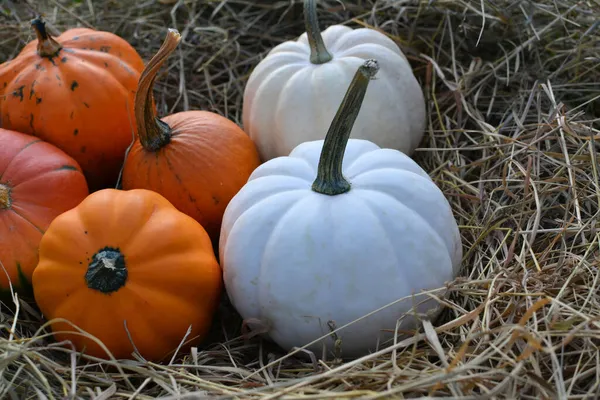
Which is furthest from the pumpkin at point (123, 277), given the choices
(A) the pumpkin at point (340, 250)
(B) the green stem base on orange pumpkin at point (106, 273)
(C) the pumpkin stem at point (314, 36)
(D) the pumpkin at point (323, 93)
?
(C) the pumpkin stem at point (314, 36)

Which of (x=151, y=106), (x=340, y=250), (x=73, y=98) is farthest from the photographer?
(x=73, y=98)

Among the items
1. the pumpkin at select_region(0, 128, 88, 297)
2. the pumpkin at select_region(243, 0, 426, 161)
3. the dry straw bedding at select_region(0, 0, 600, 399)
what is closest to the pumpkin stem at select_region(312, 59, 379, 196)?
the dry straw bedding at select_region(0, 0, 600, 399)

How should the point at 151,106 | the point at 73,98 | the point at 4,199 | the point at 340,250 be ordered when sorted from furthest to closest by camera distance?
the point at 73,98, the point at 151,106, the point at 4,199, the point at 340,250

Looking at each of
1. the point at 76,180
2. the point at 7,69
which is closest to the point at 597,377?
the point at 76,180

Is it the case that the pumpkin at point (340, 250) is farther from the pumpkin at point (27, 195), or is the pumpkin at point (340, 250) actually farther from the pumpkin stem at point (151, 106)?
the pumpkin at point (27, 195)

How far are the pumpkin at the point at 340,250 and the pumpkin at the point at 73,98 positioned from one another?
79 centimetres

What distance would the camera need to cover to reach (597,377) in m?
1.61

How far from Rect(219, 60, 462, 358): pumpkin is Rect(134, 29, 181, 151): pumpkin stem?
50 centimetres

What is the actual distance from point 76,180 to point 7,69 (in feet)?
1.93

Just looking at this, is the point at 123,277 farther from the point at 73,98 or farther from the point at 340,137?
the point at 73,98

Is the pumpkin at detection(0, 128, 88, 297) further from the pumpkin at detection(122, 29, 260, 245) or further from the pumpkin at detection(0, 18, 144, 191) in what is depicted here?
the pumpkin at detection(122, 29, 260, 245)

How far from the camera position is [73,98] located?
254 centimetres

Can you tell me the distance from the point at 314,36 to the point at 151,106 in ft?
2.28

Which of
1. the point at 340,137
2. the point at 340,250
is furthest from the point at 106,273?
the point at 340,137
